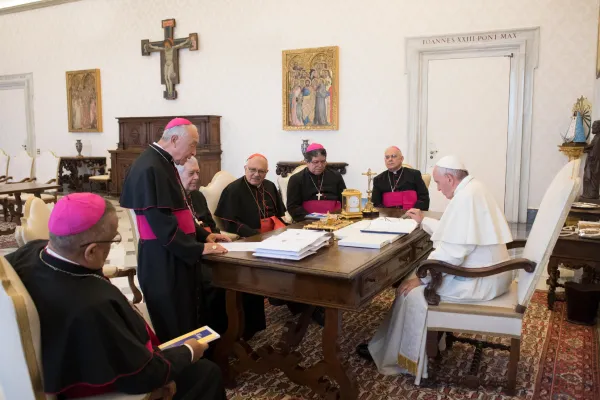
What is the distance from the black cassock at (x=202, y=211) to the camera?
423cm

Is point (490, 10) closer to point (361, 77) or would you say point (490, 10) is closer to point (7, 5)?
point (361, 77)

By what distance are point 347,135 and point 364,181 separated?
874mm

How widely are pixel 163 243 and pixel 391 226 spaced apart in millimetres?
1529

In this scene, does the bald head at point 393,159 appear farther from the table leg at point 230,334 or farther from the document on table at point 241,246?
the table leg at point 230,334

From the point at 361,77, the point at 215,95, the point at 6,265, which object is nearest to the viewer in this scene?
the point at 6,265

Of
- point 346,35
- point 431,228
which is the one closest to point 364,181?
point 346,35

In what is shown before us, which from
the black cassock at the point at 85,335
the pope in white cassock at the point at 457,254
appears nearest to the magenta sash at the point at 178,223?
the black cassock at the point at 85,335

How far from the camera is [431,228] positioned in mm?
3613

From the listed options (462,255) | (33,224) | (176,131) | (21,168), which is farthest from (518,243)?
(21,168)

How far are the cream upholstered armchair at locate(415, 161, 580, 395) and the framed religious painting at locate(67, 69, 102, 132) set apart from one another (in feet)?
35.6

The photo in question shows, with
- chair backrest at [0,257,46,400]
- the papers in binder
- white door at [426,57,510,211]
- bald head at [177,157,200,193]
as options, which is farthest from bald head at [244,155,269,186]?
white door at [426,57,510,211]

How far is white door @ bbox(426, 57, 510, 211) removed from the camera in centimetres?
826

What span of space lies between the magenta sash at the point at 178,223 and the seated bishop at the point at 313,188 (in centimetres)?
180

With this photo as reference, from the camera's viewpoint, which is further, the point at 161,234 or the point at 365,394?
the point at 365,394
